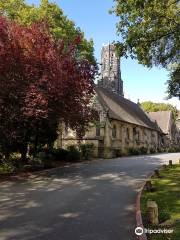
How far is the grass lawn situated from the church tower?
55.3 m

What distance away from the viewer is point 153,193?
15.6 m

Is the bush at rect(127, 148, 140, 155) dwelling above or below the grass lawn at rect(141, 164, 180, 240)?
above

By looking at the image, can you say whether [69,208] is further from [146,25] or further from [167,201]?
[146,25]

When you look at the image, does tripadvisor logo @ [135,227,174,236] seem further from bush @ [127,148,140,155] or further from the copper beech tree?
bush @ [127,148,140,155]

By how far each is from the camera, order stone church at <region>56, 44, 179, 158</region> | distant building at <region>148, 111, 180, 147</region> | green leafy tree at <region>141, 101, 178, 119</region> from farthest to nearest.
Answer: green leafy tree at <region>141, 101, 178, 119</region> < distant building at <region>148, 111, 180, 147</region> < stone church at <region>56, 44, 179, 158</region>

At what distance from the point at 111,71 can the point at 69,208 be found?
69.1 metres

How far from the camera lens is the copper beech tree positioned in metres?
20.5

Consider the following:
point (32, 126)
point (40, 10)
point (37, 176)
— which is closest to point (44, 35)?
point (32, 126)

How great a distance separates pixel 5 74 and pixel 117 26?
21.1ft

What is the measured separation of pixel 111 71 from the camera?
80.7 m

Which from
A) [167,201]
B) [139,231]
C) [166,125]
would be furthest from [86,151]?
[166,125]

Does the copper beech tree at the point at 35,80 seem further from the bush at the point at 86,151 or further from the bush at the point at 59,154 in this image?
the bush at the point at 86,151

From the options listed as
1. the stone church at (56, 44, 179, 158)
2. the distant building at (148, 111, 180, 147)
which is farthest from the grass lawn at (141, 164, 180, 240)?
the distant building at (148, 111, 180, 147)

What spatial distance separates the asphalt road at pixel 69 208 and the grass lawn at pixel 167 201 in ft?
1.87
